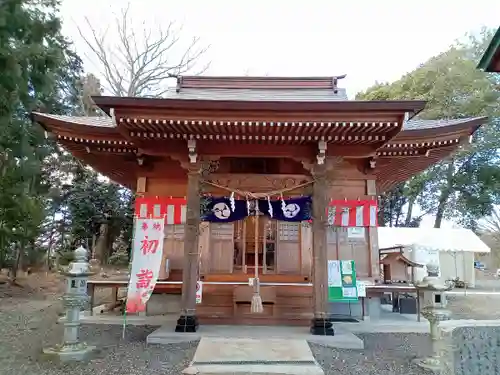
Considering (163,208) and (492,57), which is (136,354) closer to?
(163,208)

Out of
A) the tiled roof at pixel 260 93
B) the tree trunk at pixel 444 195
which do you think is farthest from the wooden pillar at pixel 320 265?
the tree trunk at pixel 444 195

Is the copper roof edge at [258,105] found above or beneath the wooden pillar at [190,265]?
above

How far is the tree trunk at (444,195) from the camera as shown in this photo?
23656 mm

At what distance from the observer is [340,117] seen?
20.4ft

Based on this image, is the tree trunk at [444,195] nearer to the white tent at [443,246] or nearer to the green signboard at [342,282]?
the white tent at [443,246]

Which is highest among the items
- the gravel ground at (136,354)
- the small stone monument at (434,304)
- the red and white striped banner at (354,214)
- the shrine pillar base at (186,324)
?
the red and white striped banner at (354,214)

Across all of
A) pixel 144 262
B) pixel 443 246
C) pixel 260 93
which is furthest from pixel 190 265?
pixel 443 246

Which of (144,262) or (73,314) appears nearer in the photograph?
(73,314)

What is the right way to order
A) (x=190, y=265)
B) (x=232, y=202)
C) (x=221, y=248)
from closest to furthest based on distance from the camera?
(x=190, y=265)
(x=232, y=202)
(x=221, y=248)

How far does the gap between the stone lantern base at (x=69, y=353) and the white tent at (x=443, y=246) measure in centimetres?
1481

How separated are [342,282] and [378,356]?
1958 millimetres

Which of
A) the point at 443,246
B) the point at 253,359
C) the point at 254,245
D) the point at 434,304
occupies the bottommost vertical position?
the point at 253,359

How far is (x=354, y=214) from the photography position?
8500 millimetres

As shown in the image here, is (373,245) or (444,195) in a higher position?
(444,195)
